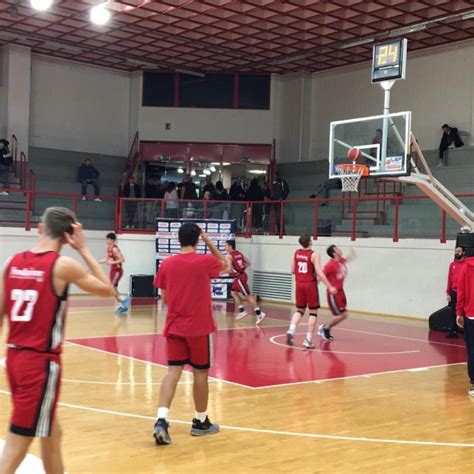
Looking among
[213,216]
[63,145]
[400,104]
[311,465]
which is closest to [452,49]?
[400,104]

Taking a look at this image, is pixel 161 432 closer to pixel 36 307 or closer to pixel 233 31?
pixel 36 307

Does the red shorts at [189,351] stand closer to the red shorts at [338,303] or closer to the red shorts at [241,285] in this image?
the red shorts at [338,303]

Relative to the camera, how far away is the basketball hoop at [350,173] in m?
13.5

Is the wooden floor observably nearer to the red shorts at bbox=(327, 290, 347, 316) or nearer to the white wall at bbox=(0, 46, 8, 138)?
the red shorts at bbox=(327, 290, 347, 316)

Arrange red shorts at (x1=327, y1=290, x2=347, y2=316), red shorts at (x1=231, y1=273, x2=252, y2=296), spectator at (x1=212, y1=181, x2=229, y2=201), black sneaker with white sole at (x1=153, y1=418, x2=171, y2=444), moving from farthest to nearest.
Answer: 1. spectator at (x1=212, y1=181, x2=229, y2=201)
2. red shorts at (x1=231, y1=273, x2=252, y2=296)
3. red shorts at (x1=327, y1=290, x2=347, y2=316)
4. black sneaker with white sole at (x1=153, y1=418, x2=171, y2=444)

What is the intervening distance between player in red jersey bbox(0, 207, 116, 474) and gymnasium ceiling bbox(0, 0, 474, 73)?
57.9 feet

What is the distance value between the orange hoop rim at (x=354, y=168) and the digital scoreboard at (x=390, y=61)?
5.30 feet

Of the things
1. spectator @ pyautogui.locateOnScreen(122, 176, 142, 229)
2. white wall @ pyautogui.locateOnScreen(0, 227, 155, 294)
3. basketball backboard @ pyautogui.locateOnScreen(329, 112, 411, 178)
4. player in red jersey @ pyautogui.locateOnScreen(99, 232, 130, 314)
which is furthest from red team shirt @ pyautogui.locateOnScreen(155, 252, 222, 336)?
spectator @ pyautogui.locateOnScreen(122, 176, 142, 229)

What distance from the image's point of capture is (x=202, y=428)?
7.12 meters

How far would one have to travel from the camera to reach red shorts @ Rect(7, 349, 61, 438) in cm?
438

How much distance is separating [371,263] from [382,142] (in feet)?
25.6

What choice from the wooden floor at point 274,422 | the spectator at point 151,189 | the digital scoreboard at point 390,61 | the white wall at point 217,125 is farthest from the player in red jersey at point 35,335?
the white wall at point 217,125

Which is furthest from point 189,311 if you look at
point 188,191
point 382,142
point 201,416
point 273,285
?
point 188,191

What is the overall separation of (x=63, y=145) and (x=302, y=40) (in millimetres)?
10519
